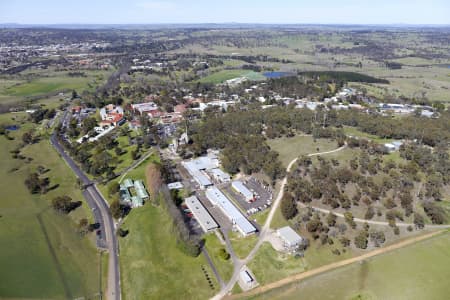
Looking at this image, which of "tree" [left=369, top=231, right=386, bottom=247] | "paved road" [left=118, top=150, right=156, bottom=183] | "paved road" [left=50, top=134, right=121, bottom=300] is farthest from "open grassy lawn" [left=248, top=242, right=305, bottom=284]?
"paved road" [left=118, top=150, right=156, bottom=183]

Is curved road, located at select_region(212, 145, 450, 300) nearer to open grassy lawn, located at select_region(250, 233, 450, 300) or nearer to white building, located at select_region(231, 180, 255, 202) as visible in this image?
open grassy lawn, located at select_region(250, 233, 450, 300)

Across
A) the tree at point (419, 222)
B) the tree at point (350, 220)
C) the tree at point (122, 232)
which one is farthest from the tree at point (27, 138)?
the tree at point (419, 222)

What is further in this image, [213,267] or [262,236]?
[262,236]

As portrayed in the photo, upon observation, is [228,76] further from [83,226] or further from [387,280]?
[387,280]

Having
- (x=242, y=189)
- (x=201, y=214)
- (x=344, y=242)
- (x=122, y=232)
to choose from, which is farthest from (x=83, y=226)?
(x=344, y=242)

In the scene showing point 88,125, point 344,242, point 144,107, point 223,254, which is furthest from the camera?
point 144,107

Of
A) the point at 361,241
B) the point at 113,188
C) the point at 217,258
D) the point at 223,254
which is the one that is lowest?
the point at 217,258

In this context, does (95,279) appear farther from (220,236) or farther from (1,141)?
(1,141)
